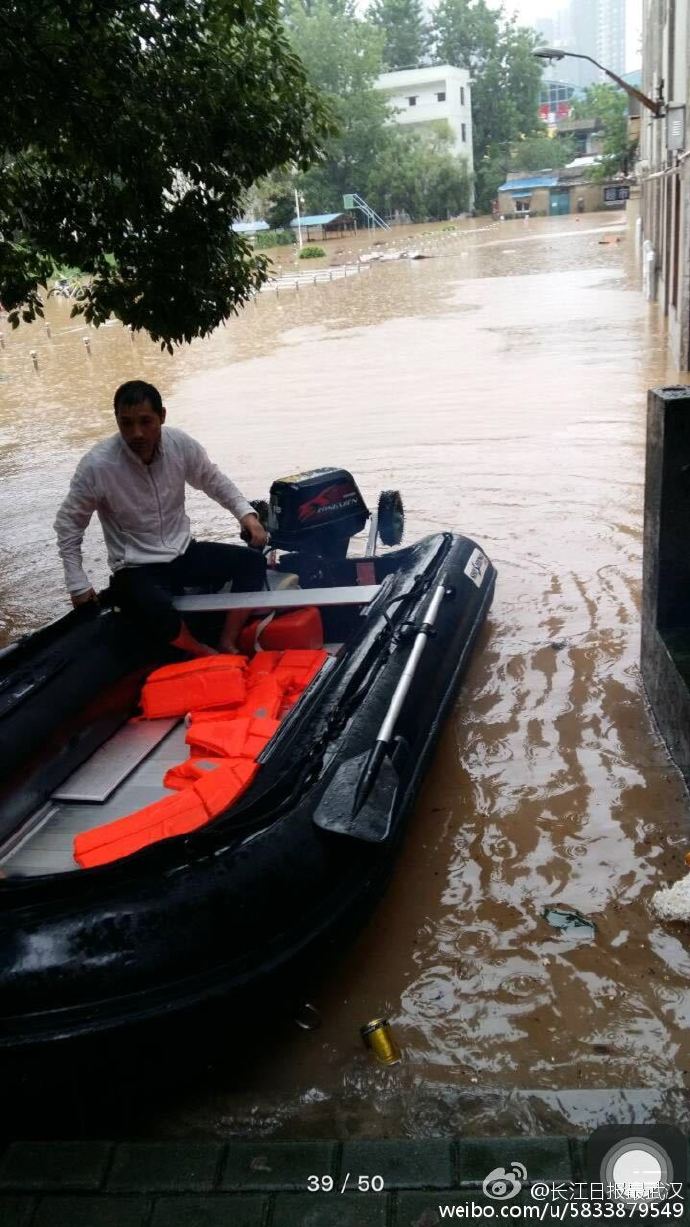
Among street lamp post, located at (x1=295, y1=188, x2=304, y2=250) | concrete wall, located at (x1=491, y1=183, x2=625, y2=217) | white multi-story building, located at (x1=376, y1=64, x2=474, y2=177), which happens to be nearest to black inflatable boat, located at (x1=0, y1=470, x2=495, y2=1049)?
street lamp post, located at (x1=295, y1=188, x2=304, y2=250)

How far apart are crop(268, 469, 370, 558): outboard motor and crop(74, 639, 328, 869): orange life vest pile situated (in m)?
0.72

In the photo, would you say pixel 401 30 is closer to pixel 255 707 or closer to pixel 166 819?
pixel 255 707

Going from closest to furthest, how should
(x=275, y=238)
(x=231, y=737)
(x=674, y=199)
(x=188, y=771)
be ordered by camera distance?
(x=188, y=771) → (x=231, y=737) → (x=674, y=199) → (x=275, y=238)

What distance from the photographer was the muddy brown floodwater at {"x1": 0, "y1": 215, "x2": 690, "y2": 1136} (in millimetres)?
2521

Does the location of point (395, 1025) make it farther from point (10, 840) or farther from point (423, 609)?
point (423, 609)

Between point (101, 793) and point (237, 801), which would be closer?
point (237, 801)

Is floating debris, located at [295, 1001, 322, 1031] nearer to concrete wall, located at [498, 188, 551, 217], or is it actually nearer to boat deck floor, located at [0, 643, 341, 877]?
boat deck floor, located at [0, 643, 341, 877]

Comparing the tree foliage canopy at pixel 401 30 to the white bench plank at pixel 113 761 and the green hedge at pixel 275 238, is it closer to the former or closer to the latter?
the green hedge at pixel 275 238

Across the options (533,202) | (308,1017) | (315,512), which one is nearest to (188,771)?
(308,1017)

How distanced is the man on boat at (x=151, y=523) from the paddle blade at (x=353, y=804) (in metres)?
1.52

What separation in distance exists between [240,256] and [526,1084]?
4.83m

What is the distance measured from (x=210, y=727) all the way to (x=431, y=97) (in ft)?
224

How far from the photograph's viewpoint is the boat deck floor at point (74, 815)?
3.17 m

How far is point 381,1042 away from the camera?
262 centimetres
